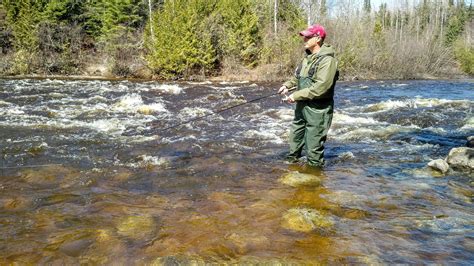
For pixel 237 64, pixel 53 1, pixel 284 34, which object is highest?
pixel 53 1

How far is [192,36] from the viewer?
30906mm

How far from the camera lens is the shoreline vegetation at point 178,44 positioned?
101 ft

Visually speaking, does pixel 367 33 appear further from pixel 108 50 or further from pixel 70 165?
pixel 70 165

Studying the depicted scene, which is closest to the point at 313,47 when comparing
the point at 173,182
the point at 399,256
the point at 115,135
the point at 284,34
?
the point at 173,182

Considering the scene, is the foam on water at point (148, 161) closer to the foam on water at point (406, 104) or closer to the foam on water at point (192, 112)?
the foam on water at point (192, 112)

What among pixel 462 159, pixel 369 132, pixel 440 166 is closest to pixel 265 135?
pixel 369 132

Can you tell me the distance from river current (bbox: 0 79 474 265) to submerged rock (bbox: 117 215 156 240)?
1 cm

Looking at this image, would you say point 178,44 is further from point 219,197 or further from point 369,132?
point 219,197

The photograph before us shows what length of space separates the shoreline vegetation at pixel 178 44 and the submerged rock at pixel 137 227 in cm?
2648

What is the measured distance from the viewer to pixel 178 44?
3041 cm

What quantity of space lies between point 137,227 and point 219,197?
122cm

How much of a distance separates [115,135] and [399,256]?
6972mm

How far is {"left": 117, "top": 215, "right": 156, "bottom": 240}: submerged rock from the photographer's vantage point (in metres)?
3.97

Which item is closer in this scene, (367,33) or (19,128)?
(19,128)
